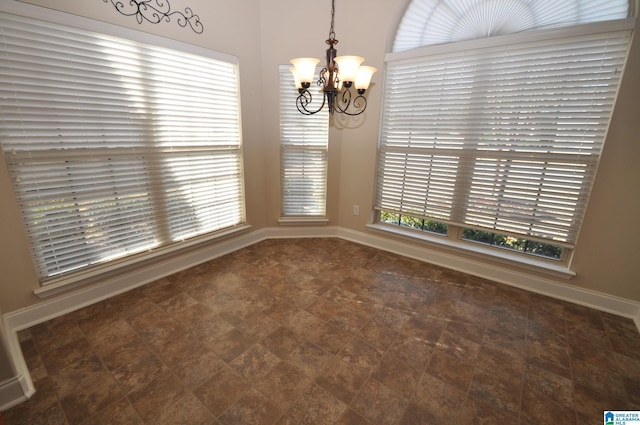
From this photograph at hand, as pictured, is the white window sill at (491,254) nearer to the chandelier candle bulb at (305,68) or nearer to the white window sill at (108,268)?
the chandelier candle bulb at (305,68)

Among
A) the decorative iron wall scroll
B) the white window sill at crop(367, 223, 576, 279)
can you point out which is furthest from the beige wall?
the white window sill at crop(367, 223, 576, 279)

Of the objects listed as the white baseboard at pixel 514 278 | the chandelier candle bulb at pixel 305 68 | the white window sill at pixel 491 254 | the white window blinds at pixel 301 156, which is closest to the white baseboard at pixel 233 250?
the white baseboard at pixel 514 278

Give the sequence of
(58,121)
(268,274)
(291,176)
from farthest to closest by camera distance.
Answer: (291,176) < (268,274) < (58,121)

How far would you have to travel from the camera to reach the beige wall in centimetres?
206

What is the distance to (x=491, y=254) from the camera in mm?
2861

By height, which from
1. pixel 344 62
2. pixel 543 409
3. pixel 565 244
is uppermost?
pixel 344 62

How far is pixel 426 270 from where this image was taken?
10.1 feet

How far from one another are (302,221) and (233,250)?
1002 millimetres

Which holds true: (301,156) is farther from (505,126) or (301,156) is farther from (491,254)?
(491,254)

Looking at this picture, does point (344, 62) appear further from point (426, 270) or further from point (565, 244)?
point (565, 244)

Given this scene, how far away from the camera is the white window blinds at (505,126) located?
7.39 ft

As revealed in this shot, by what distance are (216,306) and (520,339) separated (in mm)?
2459

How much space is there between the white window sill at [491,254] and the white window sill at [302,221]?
0.79 m

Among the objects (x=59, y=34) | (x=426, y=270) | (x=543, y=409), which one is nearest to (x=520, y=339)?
(x=543, y=409)
